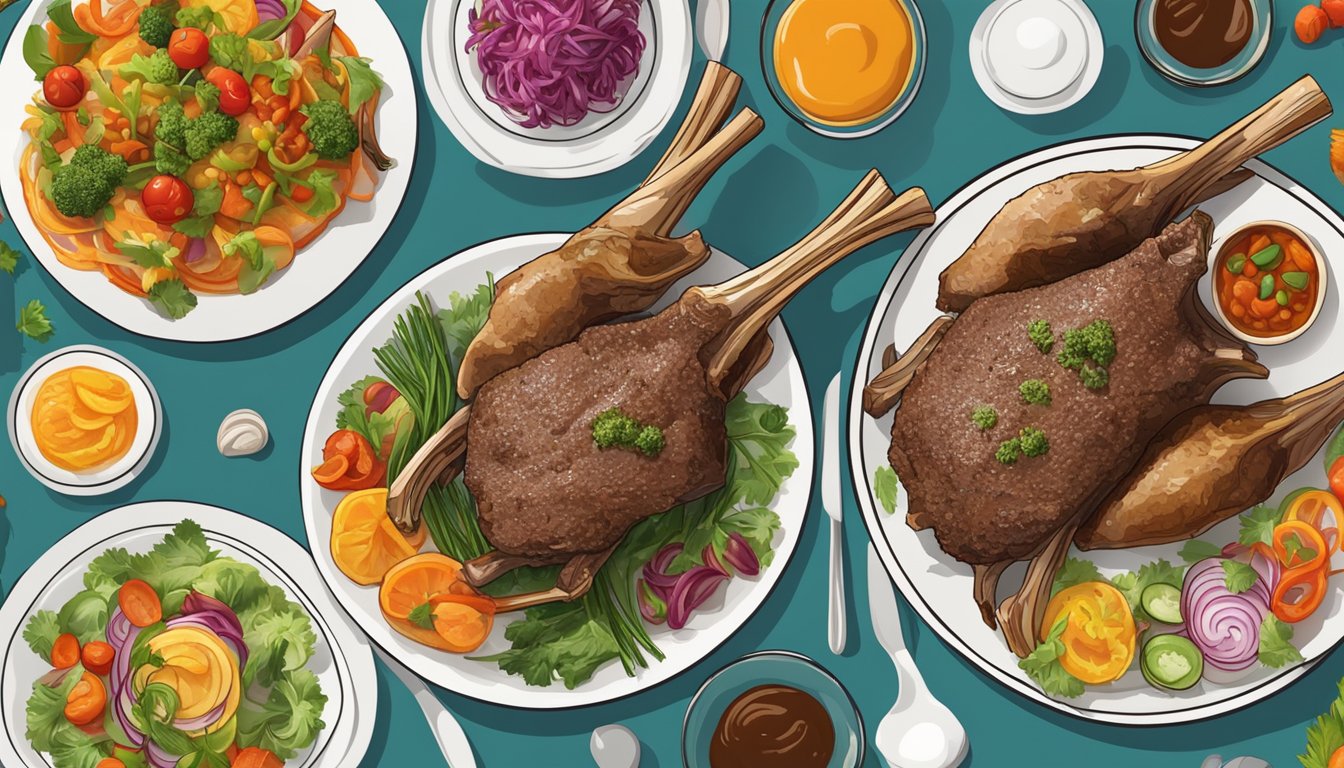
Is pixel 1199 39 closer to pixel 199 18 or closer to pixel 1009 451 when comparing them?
pixel 1009 451

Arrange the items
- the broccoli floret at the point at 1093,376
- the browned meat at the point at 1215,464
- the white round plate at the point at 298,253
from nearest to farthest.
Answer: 1. the broccoli floret at the point at 1093,376
2. the browned meat at the point at 1215,464
3. the white round plate at the point at 298,253

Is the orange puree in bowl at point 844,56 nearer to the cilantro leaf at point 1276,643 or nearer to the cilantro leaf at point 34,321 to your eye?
the cilantro leaf at point 1276,643

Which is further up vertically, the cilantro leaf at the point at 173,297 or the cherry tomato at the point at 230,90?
the cherry tomato at the point at 230,90

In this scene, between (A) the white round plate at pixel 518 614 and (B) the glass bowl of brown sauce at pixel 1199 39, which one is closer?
(B) the glass bowl of brown sauce at pixel 1199 39

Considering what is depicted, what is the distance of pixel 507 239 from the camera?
13.2 ft

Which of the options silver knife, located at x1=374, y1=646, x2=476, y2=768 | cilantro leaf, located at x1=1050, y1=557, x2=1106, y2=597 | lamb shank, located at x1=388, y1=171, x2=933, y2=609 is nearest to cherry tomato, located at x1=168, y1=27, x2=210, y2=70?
lamb shank, located at x1=388, y1=171, x2=933, y2=609

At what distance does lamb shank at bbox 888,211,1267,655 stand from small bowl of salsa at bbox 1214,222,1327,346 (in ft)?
0.30

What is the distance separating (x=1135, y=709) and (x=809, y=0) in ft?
9.09

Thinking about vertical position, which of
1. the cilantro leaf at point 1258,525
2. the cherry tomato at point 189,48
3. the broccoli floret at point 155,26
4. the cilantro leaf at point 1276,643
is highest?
the broccoli floret at point 155,26

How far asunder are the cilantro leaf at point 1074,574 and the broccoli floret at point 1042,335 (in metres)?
0.83

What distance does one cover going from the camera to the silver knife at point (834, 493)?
4070 millimetres

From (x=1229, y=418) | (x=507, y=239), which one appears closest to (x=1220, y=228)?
(x=1229, y=418)

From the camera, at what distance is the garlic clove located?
424cm

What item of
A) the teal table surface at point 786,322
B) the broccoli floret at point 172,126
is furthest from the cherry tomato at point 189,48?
the teal table surface at point 786,322
